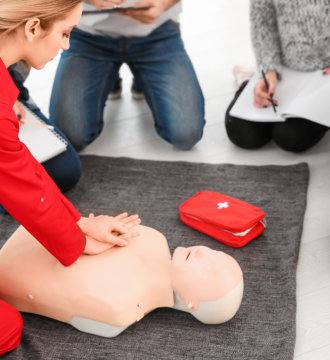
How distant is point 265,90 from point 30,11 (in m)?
0.87

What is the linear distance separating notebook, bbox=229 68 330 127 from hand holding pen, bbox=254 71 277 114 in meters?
0.02

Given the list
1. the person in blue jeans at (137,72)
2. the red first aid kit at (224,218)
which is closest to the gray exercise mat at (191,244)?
the red first aid kit at (224,218)

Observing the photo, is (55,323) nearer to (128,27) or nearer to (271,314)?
(271,314)

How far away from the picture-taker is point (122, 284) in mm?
1010

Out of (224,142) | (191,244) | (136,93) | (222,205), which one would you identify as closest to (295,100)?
(224,142)

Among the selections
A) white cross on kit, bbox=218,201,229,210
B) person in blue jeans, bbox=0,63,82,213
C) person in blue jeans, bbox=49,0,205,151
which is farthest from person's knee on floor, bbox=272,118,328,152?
person in blue jeans, bbox=0,63,82,213

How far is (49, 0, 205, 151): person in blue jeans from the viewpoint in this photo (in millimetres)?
1632

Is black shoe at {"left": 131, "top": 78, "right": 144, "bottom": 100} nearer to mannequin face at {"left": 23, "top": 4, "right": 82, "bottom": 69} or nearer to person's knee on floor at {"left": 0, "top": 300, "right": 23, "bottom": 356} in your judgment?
mannequin face at {"left": 23, "top": 4, "right": 82, "bottom": 69}

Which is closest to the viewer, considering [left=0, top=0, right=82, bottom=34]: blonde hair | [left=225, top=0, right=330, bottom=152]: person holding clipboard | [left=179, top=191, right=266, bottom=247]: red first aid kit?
[left=0, top=0, right=82, bottom=34]: blonde hair

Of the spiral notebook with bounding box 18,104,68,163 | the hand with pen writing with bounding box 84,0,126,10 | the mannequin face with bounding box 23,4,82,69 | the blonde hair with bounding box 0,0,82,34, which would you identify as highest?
the blonde hair with bounding box 0,0,82,34

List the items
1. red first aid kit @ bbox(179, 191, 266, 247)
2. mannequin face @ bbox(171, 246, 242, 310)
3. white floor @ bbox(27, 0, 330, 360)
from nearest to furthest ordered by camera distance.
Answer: mannequin face @ bbox(171, 246, 242, 310) < white floor @ bbox(27, 0, 330, 360) < red first aid kit @ bbox(179, 191, 266, 247)

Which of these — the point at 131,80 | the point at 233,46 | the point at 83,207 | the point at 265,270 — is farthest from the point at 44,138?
the point at 233,46

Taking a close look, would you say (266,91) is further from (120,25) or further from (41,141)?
(41,141)

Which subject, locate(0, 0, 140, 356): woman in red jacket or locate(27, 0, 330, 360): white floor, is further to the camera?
locate(27, 0, 330, 360): white floor
